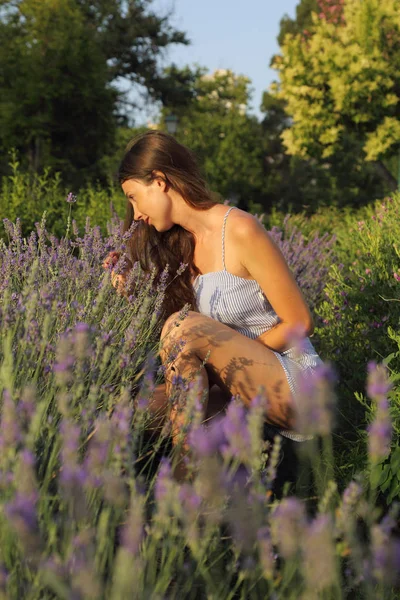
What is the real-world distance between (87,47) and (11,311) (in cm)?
1568

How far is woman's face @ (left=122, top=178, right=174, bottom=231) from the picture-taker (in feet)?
10.1

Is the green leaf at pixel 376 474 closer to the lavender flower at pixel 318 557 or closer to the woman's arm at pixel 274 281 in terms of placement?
the woman's arm at pixel 274 281

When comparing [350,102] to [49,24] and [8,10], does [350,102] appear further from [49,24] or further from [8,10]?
[8,10]

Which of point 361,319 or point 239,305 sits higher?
point 239,305

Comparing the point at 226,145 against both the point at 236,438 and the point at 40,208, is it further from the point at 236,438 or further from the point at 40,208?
the point at 236,438

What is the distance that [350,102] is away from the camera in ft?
50.6

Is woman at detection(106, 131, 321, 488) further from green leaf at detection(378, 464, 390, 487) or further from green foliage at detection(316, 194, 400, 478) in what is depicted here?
green foliage at detection(316, 194, 400, 478)

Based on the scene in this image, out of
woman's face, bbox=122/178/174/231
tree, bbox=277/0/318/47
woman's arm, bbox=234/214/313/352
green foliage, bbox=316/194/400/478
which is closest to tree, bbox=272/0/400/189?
green foliage, bbox=316/194/400/478

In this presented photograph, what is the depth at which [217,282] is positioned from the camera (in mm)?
3107

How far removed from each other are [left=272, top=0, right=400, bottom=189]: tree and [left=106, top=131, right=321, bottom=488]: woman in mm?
12619

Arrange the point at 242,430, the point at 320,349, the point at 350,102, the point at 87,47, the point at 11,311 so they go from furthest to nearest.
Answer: the point at 87,47
the point at 350,102
the point at 320,349
the point at 11,311
the point at 242,430

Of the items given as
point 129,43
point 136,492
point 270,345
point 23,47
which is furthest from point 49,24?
point 136,492

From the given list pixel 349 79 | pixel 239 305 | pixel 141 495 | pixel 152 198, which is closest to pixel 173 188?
pixel 152 198

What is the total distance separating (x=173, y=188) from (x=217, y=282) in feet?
1.42
